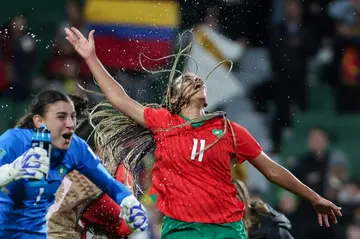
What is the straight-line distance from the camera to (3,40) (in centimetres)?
1349

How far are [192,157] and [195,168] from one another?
76 millimetres

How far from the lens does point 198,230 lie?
6.57m

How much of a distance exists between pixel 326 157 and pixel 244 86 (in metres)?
2.52

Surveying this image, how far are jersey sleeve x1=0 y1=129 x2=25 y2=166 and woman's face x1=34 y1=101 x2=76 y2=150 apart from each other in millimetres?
260

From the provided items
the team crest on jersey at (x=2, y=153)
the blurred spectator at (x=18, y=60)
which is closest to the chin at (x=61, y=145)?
the team crest on jersey at (x=2, y=153)

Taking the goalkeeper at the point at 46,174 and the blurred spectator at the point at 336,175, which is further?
the blurred spectator at the point at 336,175

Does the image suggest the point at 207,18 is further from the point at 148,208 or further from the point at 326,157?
the point at 148,208

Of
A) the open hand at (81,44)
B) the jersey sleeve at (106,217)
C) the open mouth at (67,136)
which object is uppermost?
the open hand at (81,44)

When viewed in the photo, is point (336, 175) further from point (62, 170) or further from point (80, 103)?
point (62, 170)

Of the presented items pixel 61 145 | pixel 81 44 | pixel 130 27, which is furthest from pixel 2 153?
pixel 130 27

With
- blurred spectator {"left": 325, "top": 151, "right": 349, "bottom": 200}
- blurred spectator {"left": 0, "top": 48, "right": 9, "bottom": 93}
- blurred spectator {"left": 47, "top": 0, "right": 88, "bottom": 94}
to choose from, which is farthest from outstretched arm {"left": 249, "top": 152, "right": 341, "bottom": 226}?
blurred spectator {"left": 0, "top": 48, "right": 9, "bottom": 93}

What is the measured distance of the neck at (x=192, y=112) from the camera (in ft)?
22.2

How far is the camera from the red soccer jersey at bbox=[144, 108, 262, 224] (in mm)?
6590

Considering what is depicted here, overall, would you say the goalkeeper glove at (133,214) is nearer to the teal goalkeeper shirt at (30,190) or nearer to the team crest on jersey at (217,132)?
the teal goalkeeper shirt at (30,190)
